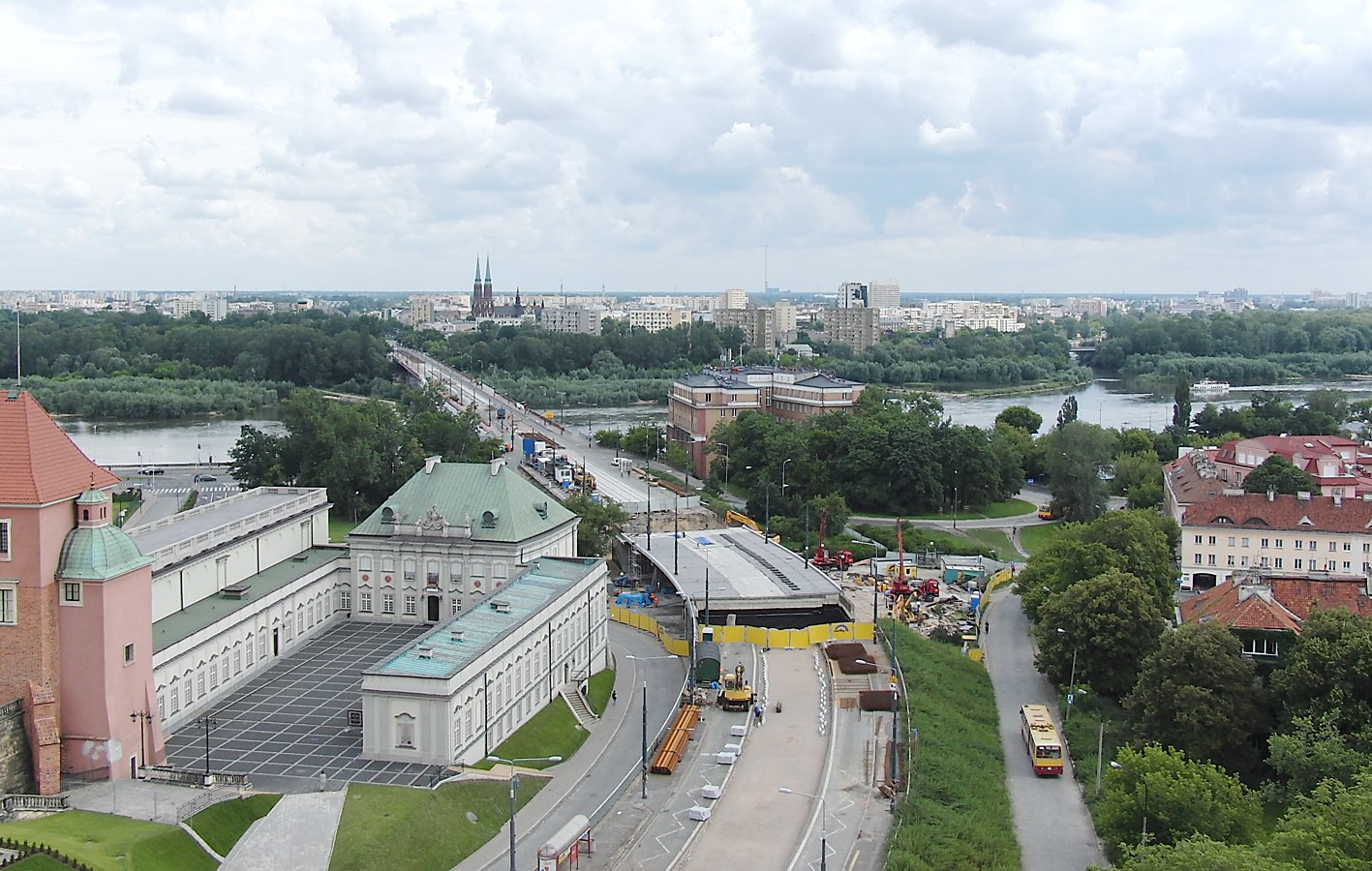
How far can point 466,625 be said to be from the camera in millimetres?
43688

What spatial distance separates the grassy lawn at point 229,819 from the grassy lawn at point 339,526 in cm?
3949

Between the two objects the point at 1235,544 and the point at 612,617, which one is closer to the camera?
the point at 612,617

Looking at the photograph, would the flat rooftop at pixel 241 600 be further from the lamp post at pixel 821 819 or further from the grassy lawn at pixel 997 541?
the grassy lawn at pixel 997 541

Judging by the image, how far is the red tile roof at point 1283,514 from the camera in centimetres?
6512

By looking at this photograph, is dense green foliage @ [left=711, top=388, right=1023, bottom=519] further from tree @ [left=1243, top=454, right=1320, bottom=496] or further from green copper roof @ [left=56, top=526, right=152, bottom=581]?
green copper roof @ [left=56, top=526, right=152, bottom=581]

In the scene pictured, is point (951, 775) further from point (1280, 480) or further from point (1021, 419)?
point (1021, 419)

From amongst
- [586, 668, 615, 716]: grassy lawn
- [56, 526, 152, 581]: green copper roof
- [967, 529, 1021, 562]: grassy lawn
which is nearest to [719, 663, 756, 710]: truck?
[586, 668, 615, 716]: grassy lawn

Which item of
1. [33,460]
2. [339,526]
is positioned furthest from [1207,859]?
[339,526]

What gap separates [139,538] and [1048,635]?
111 ft

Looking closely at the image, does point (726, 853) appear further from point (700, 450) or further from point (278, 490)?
point (700, 450)

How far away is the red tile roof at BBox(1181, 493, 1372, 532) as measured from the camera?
65.1m

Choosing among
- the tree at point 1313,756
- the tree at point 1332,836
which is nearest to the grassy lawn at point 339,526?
the tree at point 1313,756

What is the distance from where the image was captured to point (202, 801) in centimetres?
3375

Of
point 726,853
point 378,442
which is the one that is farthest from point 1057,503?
point 726,853
